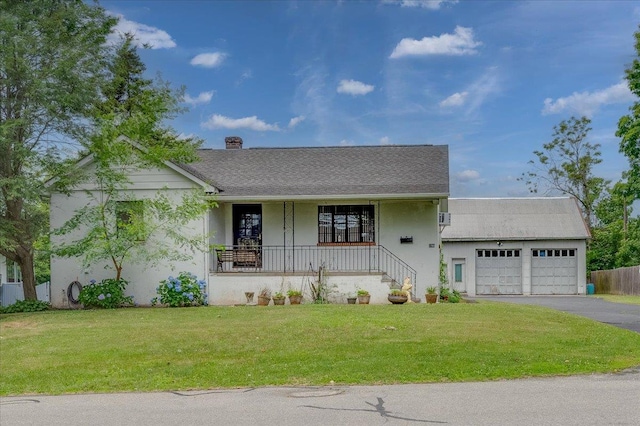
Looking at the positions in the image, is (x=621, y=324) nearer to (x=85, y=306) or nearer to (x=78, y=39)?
(x=85, y=306)

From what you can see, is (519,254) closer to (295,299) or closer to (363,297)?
(363,297)

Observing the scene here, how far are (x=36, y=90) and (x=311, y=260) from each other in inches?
356

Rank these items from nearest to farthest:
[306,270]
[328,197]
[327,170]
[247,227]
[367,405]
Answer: [367,405] < [328,197] < [306,270] < [247,227] < [327,170]

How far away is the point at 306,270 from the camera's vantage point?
19.9m

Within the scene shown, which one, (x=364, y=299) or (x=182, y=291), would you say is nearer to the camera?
(x=364, y=299)

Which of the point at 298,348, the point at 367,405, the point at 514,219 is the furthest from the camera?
the point at 514,219

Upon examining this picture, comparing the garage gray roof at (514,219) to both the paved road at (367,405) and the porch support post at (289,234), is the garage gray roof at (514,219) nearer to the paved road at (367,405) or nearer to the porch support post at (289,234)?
the porch support post at (289,234)

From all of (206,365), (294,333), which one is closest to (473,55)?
(294,333)

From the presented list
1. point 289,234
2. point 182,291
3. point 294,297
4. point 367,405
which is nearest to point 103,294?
point 182,291

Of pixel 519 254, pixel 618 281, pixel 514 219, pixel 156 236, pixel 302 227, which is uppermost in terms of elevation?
pixel 514 219

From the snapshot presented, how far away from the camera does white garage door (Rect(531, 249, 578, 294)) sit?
31.8 meters

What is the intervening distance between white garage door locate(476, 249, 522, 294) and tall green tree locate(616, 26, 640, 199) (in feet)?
20.6

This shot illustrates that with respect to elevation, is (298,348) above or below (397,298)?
below

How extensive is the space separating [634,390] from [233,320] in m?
8.82
